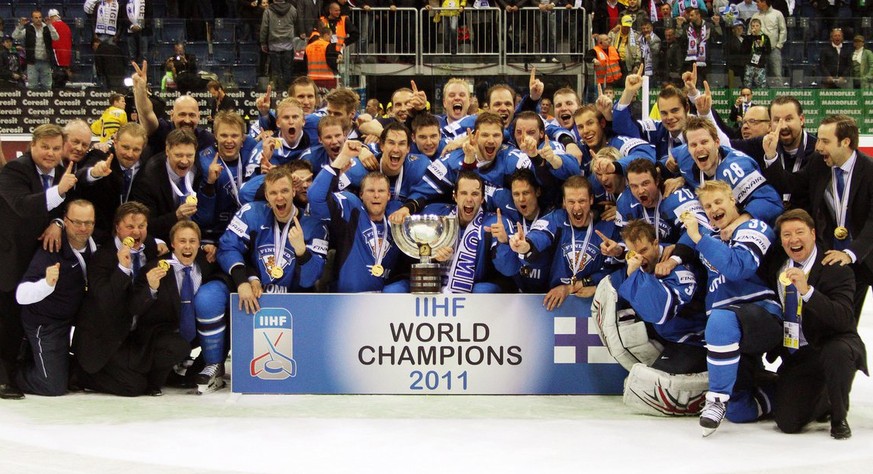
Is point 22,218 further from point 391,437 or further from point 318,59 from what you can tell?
point 318,59

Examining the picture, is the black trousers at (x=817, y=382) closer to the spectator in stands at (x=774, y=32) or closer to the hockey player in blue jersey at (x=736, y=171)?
the hockey player in blue jersey at (x=736, y=171)

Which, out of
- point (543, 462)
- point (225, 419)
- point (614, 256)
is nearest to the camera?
point (543, 462)

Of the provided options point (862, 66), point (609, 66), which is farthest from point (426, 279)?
point (862, 66)

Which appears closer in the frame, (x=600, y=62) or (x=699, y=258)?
(x=699, y=258)

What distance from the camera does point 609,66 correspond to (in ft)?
47.3

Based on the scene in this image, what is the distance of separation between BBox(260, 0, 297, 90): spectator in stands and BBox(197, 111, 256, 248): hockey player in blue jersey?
729 cm

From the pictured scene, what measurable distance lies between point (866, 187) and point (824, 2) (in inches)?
472

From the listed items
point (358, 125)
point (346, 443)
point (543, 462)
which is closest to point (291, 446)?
point (346, 443)

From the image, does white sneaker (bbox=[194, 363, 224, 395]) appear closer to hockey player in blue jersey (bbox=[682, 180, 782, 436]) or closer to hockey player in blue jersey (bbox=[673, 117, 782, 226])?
hockey player in blue jersey (bbox=[682, 180, 782, 436])

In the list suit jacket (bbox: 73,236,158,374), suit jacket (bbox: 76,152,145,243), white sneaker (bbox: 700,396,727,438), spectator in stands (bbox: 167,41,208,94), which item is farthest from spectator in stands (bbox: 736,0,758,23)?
suit jacket (bbox: 73,236,158,374)

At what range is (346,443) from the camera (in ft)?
16.8

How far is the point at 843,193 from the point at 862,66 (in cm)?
962

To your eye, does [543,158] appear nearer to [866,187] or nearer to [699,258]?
[699,258]

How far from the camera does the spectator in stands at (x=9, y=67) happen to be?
1340 cm
